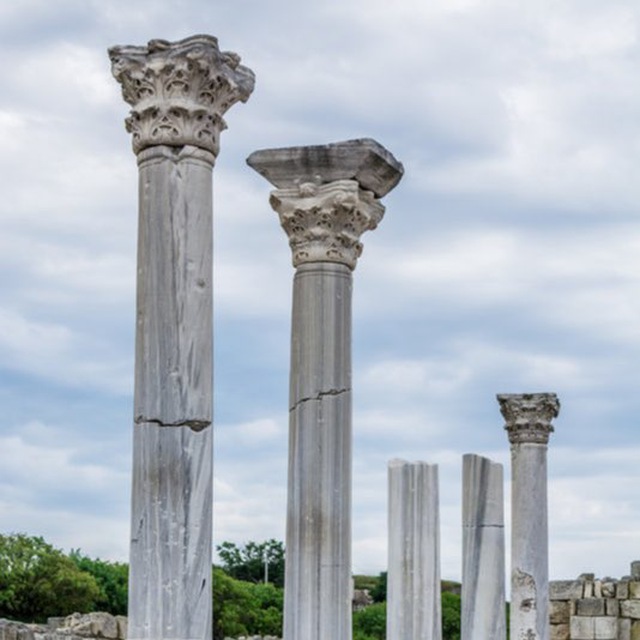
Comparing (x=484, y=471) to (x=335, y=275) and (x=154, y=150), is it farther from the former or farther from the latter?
(x=154, y=150)

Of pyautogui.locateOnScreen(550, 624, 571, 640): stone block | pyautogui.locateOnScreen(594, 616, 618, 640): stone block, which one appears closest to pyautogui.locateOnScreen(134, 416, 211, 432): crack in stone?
pyautogui.locateOnScreen(594, 616, 618, 640): stone block

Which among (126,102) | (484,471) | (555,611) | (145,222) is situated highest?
(126,102)

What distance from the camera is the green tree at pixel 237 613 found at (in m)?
59.5

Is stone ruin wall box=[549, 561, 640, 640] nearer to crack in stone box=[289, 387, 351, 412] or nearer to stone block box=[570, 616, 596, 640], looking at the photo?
stone block box=[570, 616, 596, 640]

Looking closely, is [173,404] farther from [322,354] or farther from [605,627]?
[605,627]

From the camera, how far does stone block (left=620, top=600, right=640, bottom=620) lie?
31291 mm

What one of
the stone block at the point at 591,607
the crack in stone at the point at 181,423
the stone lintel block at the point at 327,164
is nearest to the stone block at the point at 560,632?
the stone block at the point at 591,607

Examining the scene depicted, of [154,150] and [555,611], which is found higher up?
[154,150]

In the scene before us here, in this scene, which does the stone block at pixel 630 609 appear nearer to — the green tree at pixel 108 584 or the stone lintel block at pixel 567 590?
the stone lintel block at pixel 567 590

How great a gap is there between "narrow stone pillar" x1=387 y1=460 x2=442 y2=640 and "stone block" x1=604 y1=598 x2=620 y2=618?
637 inches

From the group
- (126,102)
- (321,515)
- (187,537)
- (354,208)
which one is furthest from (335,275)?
(187,537)

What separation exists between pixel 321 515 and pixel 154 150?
13.8 ft

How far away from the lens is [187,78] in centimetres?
1225

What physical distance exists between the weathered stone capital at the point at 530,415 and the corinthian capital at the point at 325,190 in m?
9.83
